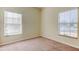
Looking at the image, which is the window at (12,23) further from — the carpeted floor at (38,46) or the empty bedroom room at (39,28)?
the carpeted floor at (38,46)

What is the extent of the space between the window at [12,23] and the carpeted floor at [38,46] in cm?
17

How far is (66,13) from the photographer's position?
131 cm

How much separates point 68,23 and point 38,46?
19.7 inches

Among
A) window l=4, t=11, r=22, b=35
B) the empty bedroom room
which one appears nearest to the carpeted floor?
the empty bedroom room

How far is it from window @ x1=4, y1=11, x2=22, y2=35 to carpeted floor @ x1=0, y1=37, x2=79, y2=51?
0.17 m

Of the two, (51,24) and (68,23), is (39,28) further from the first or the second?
(68,23)

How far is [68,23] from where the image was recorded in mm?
1319

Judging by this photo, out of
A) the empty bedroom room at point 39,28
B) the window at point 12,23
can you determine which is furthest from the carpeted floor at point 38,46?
the window at point 12,23

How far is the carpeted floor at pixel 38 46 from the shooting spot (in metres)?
1.31
